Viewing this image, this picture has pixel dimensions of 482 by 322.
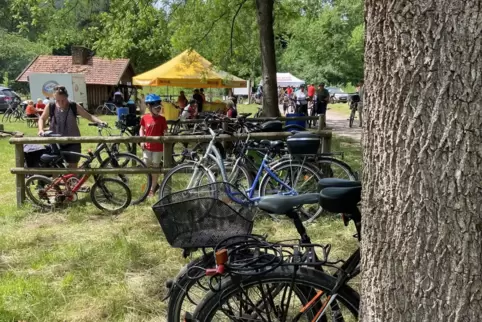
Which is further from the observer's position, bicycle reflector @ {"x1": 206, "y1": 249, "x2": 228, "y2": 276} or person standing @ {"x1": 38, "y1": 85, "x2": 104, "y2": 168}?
person standing @ {"x1": 38, "y1": 85, "x2": 104, "y2": 168}

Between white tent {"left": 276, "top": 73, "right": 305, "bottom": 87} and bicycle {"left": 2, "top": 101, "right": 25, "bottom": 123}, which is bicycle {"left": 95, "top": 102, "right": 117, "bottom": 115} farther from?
white tent {"left": 276, "top": 73, "right": 305, "bottom": 87}

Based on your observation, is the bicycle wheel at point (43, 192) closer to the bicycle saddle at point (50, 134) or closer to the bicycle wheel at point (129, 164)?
the bicycle saddle at point (50, 134)

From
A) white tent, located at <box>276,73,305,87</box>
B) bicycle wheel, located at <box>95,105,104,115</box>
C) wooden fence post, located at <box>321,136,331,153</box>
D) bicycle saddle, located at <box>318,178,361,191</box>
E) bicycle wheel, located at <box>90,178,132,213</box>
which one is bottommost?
bicycle wheel, located at <box>95,105,104,115</box>

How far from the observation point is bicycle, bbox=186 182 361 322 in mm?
2299

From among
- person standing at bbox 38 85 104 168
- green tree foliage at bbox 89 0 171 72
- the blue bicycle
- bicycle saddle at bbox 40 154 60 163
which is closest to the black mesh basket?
the blue bicycle

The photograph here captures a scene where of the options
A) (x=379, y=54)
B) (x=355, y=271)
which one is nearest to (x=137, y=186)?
(x=355, y=271)

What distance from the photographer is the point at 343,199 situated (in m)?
2.31

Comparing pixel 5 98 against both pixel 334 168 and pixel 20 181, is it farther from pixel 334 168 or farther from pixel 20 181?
pixel 334 168

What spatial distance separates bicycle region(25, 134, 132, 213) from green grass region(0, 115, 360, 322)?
0.57 feet

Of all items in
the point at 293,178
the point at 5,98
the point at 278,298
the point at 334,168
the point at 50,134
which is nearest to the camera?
the point at 278,298

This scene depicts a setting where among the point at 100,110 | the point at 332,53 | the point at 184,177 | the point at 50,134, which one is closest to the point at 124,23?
the point at 50,134

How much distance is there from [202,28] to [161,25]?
1.41 metres

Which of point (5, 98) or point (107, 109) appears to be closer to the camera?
point (5, 98)

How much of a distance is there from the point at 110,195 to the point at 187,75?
35.4 ft
